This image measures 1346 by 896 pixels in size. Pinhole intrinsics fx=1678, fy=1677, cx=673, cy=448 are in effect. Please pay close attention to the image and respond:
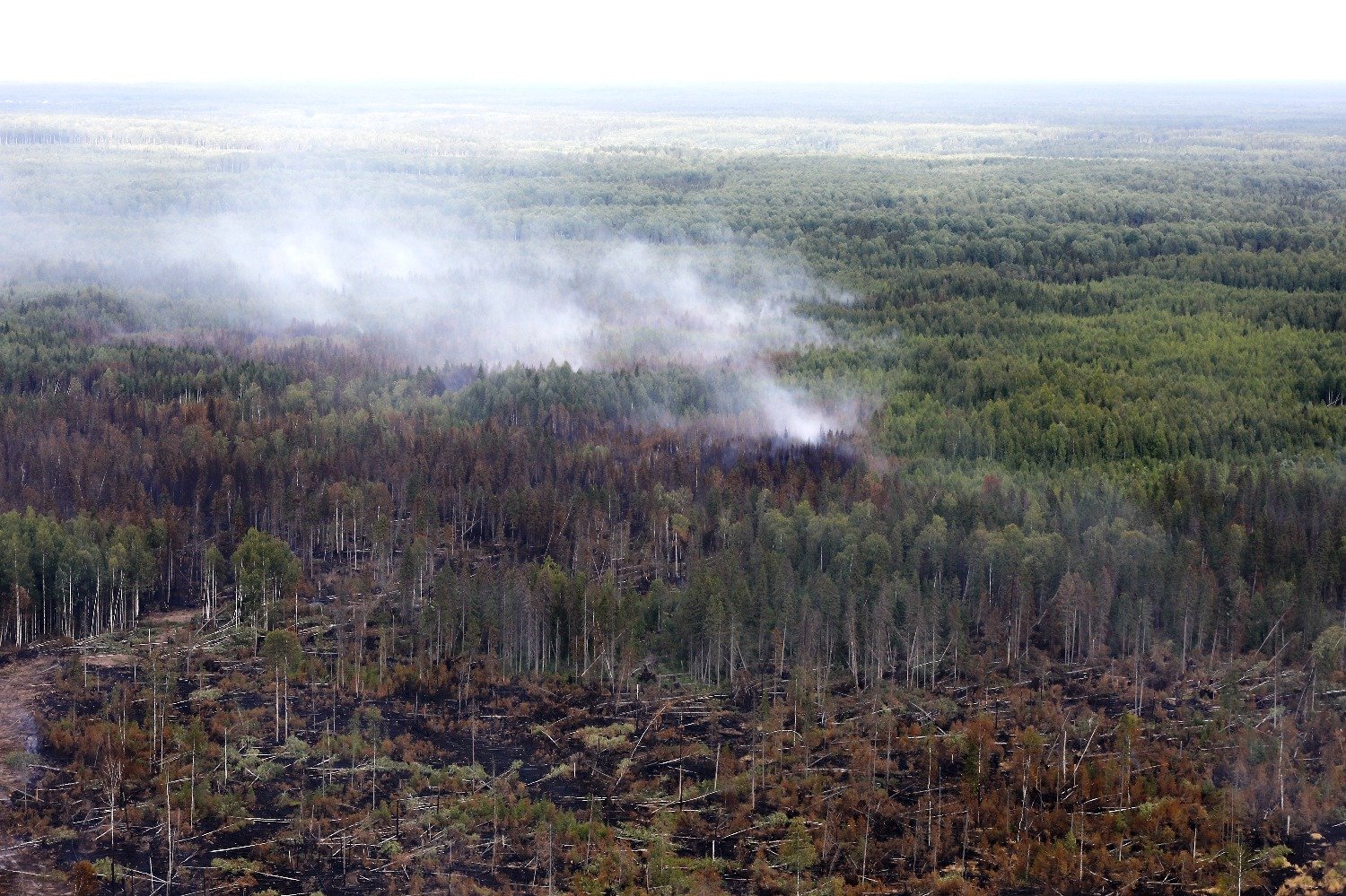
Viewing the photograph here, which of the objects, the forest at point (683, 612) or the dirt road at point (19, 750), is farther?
the forest at point (683, 612)

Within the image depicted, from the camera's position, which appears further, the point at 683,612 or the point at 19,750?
the point at 683,612

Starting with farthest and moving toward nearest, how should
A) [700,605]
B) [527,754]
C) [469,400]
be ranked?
[469,400], [700,605], [527,754]

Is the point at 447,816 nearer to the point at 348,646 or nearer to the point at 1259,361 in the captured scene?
the point at 348,646

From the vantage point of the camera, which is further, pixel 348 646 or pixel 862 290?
pixel 862 290

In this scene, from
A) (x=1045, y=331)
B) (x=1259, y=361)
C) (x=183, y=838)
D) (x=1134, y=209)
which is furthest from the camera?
(x=1134, y=209)

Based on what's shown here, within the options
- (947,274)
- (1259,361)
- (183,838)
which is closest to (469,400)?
(1259,361)

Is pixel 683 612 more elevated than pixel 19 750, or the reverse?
pixel 683 612

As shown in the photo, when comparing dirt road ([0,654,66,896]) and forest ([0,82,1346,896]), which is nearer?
dirt road ([0,654,66,896])
